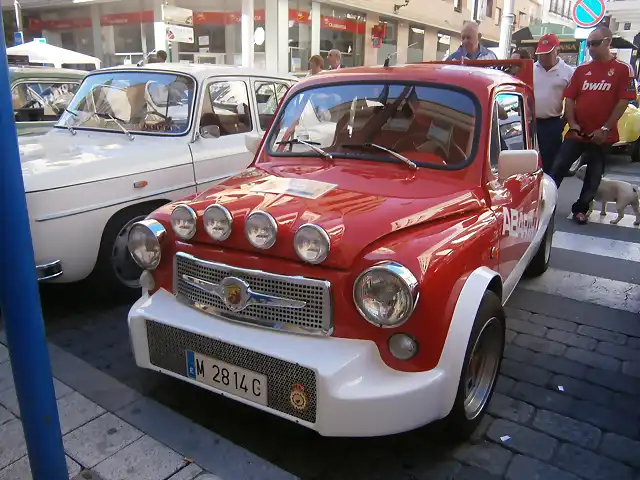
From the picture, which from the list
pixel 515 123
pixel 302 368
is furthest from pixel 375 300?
pixel 515 123

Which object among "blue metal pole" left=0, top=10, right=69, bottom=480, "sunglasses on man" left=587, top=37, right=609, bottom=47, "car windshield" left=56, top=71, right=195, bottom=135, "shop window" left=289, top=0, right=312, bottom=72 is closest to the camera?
"blue metal pole" left=0, top=10, right=69, bottom=480

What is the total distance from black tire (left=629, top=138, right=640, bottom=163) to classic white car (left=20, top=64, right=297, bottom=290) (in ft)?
29.4

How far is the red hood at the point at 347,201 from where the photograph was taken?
2467mm

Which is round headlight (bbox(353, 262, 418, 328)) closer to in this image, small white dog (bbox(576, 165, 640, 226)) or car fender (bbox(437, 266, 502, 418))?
car fender (bbox(437, 266, 502, 418))

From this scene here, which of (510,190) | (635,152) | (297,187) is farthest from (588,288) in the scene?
(635,152)

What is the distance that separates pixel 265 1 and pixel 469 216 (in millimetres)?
19669

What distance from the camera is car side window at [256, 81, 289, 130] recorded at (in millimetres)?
5469

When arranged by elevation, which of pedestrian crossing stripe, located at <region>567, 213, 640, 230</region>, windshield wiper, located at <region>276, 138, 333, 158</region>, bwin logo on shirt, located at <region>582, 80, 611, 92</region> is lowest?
pedestrian crossing stripe, located at <region>567, 213, 640, 230</region>

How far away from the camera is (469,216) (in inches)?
112

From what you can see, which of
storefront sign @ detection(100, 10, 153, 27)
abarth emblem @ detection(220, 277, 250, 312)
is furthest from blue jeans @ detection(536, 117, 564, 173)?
storefront sign @ detection(100, 10, 153, 27)

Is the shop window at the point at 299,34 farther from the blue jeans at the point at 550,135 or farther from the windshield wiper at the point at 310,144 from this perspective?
the windshield wiper at the point at 310,144

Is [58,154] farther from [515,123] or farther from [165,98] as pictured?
[515,123]

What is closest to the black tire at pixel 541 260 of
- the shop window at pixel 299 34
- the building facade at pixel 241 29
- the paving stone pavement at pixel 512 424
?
the paving stone pavement at pixel 512 424

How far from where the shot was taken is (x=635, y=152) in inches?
457
